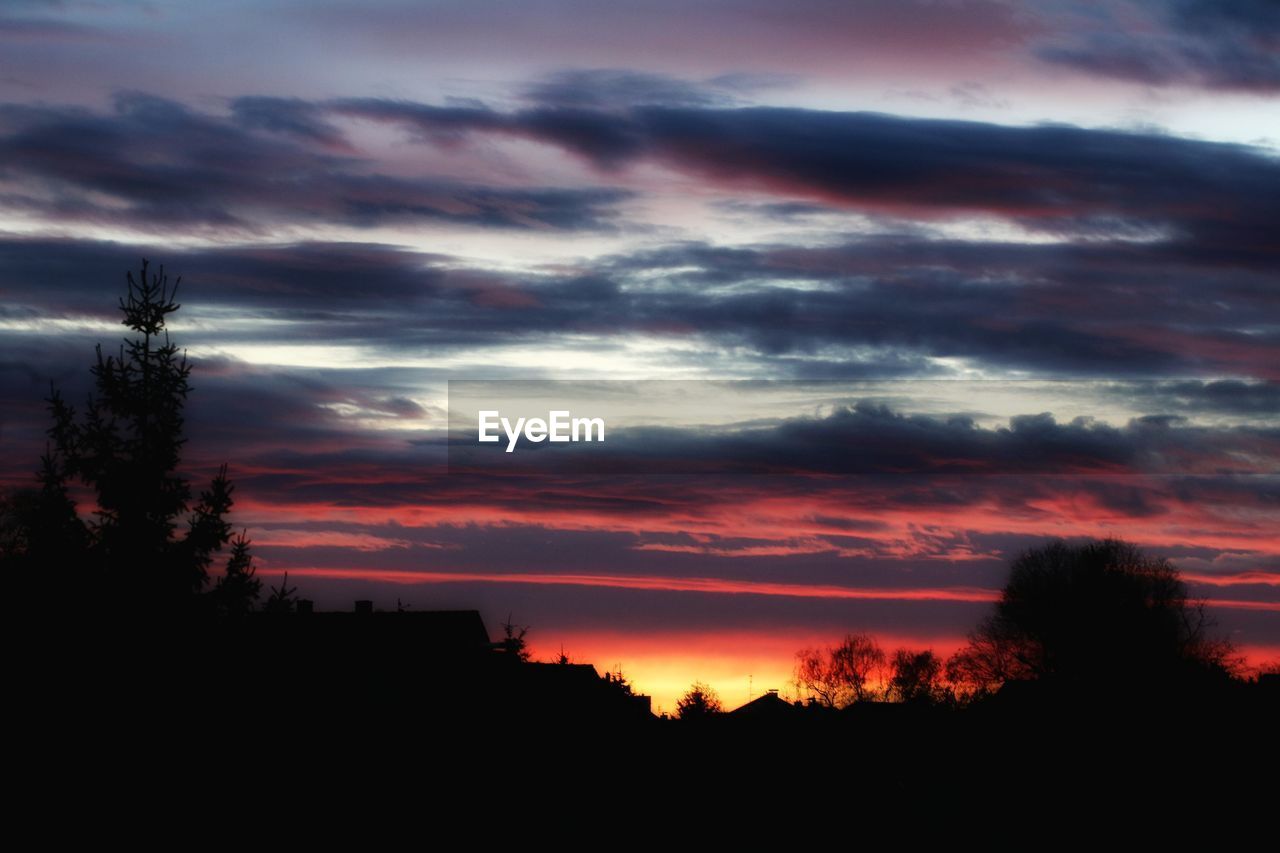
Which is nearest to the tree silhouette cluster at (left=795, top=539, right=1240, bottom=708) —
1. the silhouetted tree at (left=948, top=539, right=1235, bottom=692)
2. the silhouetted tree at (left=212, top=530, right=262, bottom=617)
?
the silhouetted tree at (left=948, top=539, right=1235, bottom=692)

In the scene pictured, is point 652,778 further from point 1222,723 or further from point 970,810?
point 1222,723

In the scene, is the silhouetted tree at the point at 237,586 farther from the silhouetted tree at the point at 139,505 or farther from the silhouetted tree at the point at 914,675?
the silhouetted tree at the point at 914,675

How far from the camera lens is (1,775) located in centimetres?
1961

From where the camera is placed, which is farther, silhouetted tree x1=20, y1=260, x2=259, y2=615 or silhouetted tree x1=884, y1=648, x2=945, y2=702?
silhouetted tree x1=884, y1=648, x2=945, y2=702

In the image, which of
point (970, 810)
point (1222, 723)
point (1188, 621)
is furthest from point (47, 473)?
point (1188, 621)

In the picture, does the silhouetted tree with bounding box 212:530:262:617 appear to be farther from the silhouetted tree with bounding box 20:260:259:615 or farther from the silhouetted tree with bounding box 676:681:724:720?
the silhouetted tree with bounding box 676:681:724:720

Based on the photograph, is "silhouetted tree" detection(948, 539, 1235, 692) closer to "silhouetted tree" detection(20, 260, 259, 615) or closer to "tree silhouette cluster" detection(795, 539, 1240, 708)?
"tree silhouette cluster" detection(795, 539, 1240, 708)

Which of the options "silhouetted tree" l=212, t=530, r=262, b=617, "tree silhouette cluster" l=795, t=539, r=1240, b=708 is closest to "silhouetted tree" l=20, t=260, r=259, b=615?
"silhouetted tree" l=212, t=530, r=262, b=617

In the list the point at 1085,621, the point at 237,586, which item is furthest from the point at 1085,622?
the point at 237,586

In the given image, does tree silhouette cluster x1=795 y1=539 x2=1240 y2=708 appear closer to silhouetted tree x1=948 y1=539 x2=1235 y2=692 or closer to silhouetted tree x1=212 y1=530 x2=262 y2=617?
silhouetted tree x1=948 y1=539 x2=1235 y2=692

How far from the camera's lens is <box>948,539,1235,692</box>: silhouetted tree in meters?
87.1

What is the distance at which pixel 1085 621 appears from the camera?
90.1m

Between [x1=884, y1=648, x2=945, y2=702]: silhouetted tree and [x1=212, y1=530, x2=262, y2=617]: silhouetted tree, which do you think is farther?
[x1=884, y1=648, x2=945, y2=702]: silhouetted tree

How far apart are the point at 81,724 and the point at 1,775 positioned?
1.34m
